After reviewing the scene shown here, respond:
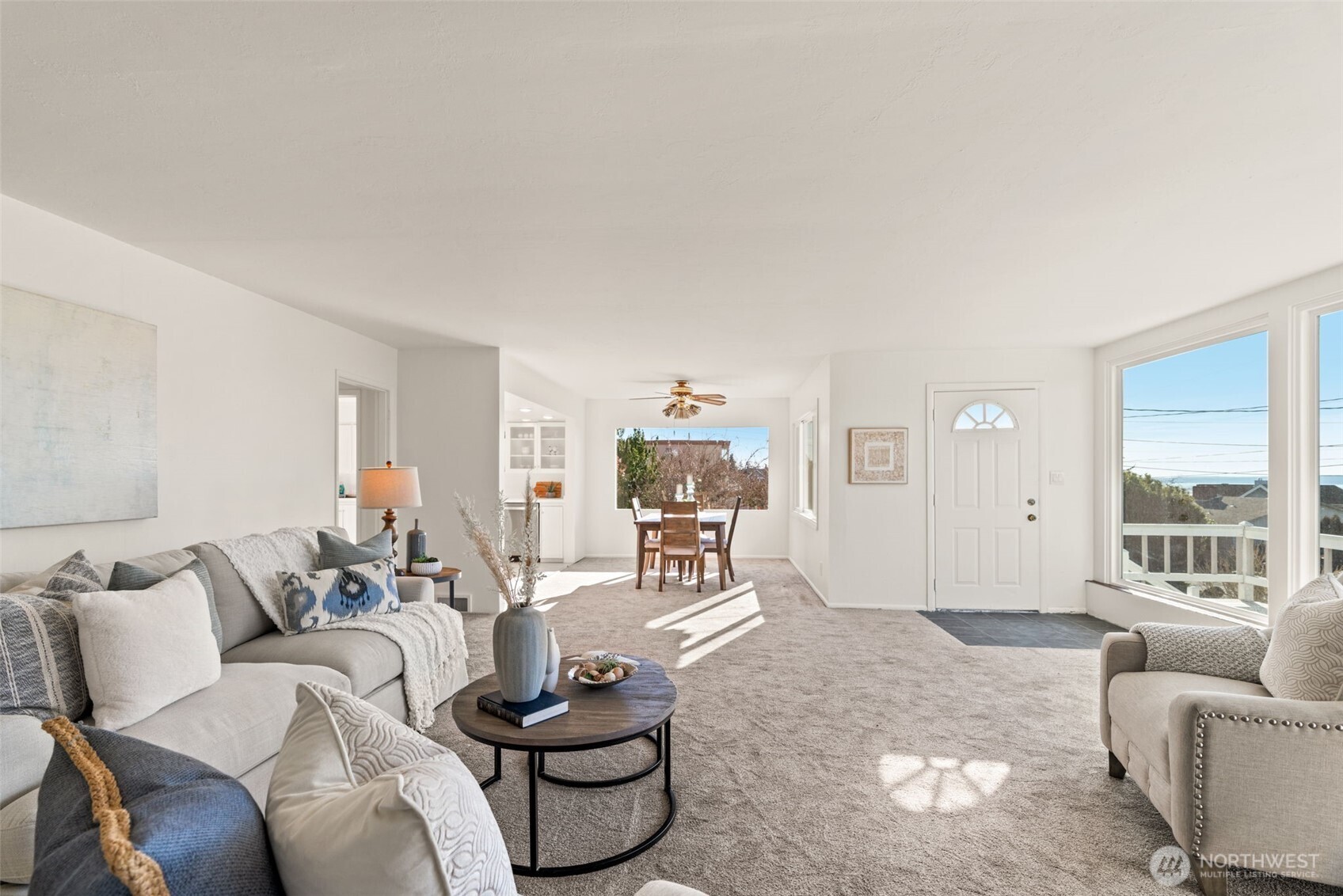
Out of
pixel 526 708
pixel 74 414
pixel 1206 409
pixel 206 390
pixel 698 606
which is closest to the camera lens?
pixel 526 708

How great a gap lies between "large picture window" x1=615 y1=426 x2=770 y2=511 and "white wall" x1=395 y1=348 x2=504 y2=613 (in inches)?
158

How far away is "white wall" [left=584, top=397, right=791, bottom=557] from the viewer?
9375mm

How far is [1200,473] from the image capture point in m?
4.54

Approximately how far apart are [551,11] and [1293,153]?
2.47 meters

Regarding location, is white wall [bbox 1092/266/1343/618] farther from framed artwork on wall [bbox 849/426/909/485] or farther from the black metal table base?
the black metal table base

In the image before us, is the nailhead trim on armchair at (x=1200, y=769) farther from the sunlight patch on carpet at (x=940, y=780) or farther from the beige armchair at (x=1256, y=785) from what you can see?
the sunlight patch on carpet at (x=940, y=780)

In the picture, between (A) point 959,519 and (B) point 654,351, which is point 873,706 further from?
(B) point 654,351

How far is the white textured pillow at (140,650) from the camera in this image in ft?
6.48

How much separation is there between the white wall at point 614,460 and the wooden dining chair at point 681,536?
8.24 feet

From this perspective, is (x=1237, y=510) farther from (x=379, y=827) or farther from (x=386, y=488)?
(x=386, y=488)

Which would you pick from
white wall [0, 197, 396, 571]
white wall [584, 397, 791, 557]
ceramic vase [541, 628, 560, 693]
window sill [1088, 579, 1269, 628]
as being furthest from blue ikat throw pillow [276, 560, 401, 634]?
white wall [584, 397, 791, 557]

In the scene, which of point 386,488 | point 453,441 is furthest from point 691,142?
point 453,441

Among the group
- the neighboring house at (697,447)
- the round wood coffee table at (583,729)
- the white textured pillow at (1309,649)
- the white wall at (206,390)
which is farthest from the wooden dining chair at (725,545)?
the white textured pillow at (1309,649)

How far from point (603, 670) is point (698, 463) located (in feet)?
23.2
